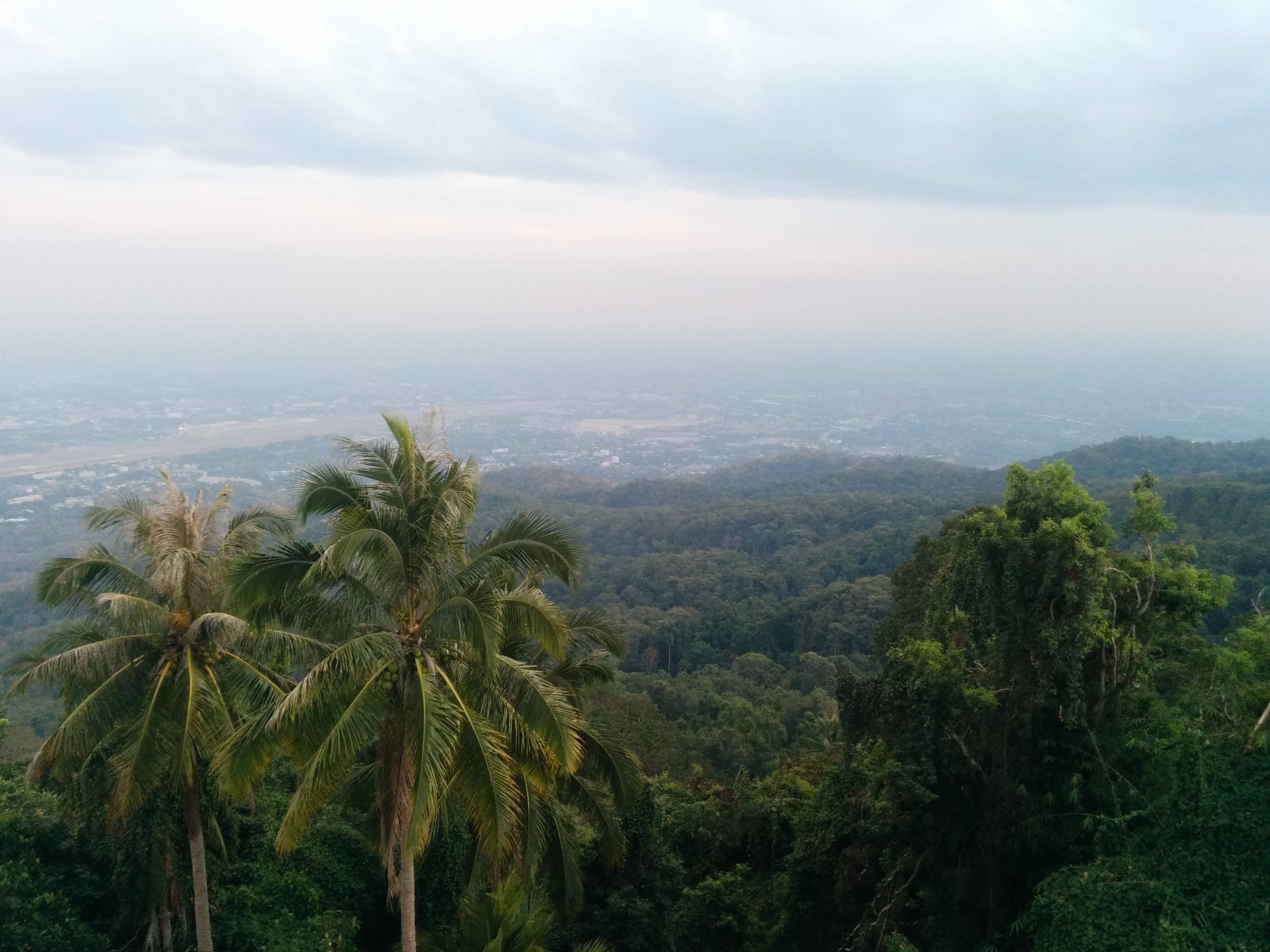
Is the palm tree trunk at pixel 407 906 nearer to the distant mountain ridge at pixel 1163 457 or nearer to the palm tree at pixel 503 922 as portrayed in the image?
the palm tree at pixel 503 922

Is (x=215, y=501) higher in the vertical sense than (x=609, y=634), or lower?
higher

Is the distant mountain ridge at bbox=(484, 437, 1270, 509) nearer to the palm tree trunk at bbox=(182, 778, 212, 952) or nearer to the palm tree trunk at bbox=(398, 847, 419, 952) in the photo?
the palm tree trunk at bbox=(182, 778, 212, 952)

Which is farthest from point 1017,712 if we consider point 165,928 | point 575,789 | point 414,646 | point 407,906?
point 165,928

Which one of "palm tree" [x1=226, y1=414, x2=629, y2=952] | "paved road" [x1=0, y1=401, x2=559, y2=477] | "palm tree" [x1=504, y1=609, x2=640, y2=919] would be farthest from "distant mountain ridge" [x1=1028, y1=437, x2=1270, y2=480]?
"palm tree" [x1=226, y1=414, x2=629, y2=952]

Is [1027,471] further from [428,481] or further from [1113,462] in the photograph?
[1113,462]

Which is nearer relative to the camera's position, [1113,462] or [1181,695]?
[1181,695]

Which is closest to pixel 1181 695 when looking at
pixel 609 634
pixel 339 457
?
pixel 609 634

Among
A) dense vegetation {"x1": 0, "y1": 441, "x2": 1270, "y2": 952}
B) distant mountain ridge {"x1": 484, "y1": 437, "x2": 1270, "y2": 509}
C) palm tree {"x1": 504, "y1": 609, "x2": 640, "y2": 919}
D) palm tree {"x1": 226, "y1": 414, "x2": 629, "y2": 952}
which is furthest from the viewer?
distant mountain ridge {"x1": 484, "y1": 437, "x2": 1270, "y2": 509}
